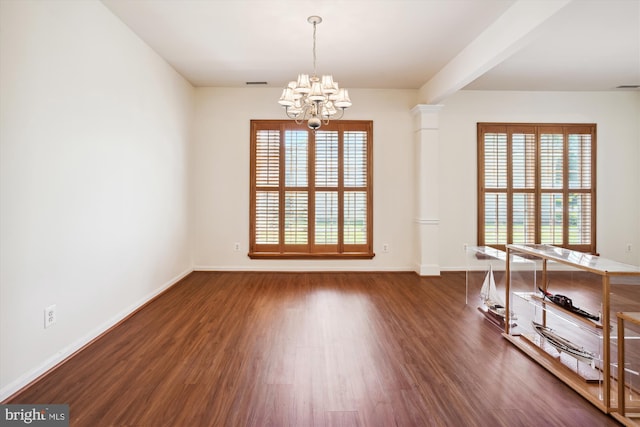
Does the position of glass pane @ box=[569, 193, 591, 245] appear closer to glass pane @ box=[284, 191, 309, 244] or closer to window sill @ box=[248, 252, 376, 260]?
window sill @ box=[248, 252, 376, 260]

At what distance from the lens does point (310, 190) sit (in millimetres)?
5070

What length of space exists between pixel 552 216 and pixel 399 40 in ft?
12.8

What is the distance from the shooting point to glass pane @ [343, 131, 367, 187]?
5.11 metres

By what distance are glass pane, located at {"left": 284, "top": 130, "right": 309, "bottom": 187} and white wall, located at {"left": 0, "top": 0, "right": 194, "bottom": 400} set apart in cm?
187

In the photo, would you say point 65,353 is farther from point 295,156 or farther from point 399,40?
point 399,40

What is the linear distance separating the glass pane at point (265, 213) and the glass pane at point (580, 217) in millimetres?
4874

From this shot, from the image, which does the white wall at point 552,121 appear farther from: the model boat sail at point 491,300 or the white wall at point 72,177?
the white wall at point 72,177

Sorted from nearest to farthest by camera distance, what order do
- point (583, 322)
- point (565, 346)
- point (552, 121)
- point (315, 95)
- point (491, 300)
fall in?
point (583, 322)
point (565, 346)
point (315, 95)
point (491, 300)
point (552, 121)

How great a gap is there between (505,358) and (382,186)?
10.4ft

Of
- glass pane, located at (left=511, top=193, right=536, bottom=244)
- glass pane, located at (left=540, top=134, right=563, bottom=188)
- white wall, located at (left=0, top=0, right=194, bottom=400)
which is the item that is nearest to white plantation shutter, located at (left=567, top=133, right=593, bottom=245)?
glass pane, located at (left=540, top=134, right=563, bottom=188)

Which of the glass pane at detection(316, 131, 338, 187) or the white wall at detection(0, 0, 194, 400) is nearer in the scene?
the white wall at detection(0, 0, 194, 400)

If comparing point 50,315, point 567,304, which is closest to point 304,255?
point 50,315

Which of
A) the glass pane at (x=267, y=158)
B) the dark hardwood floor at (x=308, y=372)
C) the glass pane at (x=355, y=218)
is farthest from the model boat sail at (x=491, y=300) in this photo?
the glass pane at (x=267, y=158)

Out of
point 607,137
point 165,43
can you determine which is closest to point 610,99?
point 607,137
